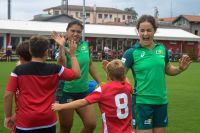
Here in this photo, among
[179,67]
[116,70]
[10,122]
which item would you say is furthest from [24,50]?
[179,67]

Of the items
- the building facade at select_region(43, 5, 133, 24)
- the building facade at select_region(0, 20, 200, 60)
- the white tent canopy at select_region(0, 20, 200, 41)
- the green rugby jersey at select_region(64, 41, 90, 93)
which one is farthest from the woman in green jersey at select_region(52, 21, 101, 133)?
the building facade at select_region(43, 5, 133, 24)

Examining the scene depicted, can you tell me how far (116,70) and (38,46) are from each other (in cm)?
91

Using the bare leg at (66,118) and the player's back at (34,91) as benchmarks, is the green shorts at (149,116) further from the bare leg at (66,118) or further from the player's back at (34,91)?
the bare leg at (66,118)

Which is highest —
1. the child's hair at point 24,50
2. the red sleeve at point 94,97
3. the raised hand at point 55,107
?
the child's hair at point 24,50

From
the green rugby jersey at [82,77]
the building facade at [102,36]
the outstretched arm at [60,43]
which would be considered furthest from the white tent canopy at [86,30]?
the outstretched arm at [60,43]

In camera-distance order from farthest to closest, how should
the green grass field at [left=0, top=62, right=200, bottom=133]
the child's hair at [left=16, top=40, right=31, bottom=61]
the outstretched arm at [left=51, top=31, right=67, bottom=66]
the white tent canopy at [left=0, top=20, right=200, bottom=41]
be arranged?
the white tent canopy at [left=0, top=20, right=200, bottom=41] → the green grass field at [left=0, top=62, right=200, bottom=133] → the outstretched arm at [left=51, top=31, right=67, bottom=66] → the child's hair at [left=16, top=40, right=31, bottom=61]

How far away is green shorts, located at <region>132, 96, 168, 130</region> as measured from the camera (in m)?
5.54

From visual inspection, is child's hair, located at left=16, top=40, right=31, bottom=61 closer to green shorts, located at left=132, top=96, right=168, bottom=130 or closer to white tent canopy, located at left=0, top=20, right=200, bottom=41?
green shorts, located at left=132, top=96, right=168, bottom=130

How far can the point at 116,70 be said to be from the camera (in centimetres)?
499

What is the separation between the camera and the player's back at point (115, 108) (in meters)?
5.03

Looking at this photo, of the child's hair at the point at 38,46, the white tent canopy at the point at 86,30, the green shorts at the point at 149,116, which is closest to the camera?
the child's hair at the point at 38,46

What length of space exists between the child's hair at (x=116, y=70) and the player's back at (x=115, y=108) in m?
0.07

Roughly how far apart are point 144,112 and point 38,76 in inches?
58.6

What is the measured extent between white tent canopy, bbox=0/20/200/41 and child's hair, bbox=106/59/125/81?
124 ft
